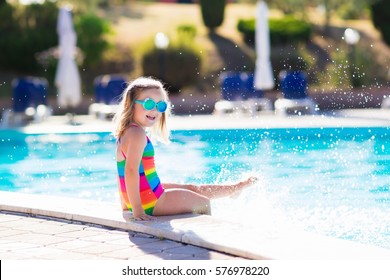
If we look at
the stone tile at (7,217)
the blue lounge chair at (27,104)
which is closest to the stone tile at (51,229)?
the stone tile at (7,217)

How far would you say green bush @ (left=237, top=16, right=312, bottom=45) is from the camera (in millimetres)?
Result: 25312

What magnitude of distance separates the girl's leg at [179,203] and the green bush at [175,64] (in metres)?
15.7

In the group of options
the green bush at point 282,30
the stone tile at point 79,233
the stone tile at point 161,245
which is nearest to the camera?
the stone tile at point 161,245

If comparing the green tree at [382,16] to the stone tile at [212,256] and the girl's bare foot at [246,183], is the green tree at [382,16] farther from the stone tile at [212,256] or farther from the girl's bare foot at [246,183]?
the stone tile at [212,256]

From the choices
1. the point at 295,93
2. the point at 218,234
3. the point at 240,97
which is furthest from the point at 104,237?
the point at 240,97

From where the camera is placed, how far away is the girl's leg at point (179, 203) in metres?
5.38

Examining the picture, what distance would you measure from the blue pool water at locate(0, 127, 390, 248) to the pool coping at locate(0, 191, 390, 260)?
1011mm

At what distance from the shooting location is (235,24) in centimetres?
2805

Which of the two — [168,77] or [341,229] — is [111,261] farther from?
Answer: [168,77]

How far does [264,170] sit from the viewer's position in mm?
9742

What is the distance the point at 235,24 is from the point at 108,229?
76.6 feet

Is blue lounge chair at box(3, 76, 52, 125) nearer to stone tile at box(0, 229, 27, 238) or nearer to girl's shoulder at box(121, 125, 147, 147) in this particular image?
girl's shoulder at box(121, 125, 147, 147)

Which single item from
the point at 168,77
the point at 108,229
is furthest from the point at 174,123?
the point at 108,229

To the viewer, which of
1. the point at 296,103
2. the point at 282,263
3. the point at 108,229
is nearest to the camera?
the point at 282,263
